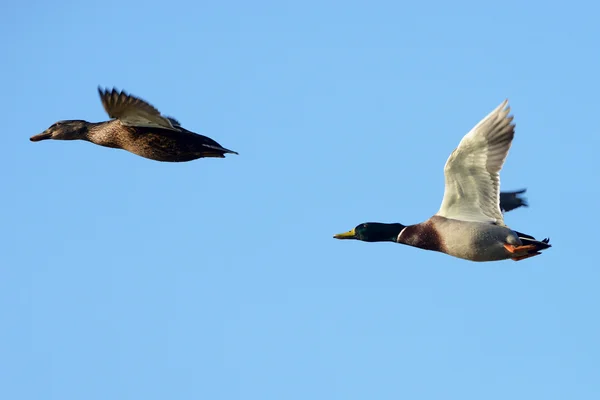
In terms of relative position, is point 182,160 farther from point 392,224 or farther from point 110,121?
point 392,224

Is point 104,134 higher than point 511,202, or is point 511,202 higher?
point 104,134

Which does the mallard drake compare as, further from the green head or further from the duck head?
the duck head

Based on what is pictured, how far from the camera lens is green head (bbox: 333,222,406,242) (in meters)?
15.3

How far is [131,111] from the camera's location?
48.5 ft

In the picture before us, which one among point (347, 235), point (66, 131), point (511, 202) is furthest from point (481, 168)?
point (66, 131)

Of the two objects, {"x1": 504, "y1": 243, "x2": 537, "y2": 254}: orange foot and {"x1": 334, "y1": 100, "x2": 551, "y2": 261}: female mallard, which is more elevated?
{"x1": 334, "y1": 100, "x2": 551, "y2": 261}: female mallard

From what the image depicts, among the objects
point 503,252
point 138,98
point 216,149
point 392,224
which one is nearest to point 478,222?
point 503,252

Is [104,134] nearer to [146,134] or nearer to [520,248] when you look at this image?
[146,134]

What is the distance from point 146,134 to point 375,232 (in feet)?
10.9

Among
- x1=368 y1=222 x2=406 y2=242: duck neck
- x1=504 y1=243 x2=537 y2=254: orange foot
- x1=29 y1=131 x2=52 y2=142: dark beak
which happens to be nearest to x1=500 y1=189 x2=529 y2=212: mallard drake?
x1=368 y1=222 x2=406 y2=242: duck neck

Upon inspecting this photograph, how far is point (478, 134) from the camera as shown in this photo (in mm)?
13781

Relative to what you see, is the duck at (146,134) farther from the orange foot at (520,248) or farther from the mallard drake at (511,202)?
the mallard drake at (511,202)

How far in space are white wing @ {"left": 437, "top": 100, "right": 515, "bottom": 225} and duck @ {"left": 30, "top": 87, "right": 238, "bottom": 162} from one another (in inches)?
116

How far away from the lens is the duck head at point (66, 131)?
1612cm
